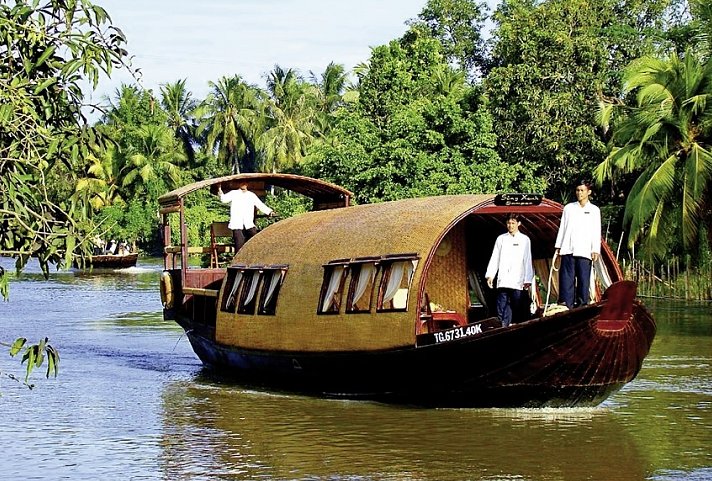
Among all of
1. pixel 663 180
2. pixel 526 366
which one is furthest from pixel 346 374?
pixel 663 180

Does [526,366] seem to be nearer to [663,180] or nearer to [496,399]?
[496,399]

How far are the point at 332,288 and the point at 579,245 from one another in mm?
2741

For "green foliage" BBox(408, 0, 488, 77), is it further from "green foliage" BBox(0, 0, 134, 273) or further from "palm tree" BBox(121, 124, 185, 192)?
"green foliage" BBox(0, 0, 134, 273)

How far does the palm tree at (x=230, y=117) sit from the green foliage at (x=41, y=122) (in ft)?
167

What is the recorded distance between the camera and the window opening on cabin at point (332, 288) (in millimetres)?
12508

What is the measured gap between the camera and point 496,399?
11.6 metres

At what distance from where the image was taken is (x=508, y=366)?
36.2ft

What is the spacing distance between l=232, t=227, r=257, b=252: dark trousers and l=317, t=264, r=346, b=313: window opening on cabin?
3.17 meters

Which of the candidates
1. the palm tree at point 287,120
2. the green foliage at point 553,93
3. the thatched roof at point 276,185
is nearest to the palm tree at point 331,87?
the palm tree at point 287,120

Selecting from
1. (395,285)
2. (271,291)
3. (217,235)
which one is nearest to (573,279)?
(395,285)

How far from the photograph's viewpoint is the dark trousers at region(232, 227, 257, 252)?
1574cm

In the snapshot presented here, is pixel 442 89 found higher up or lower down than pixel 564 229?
higher up

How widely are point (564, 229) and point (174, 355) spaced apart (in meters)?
8.45

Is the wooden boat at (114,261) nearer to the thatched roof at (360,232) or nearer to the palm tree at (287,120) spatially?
the palm tree at (287,120)
